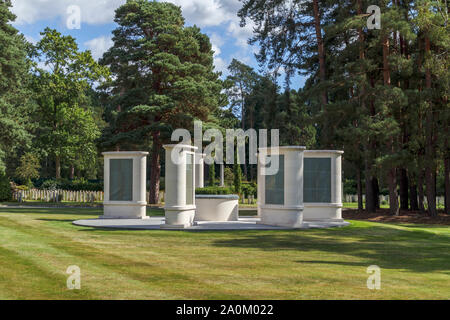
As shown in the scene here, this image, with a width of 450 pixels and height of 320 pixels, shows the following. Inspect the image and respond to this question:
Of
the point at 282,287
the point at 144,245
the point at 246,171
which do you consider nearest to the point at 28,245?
the point at 144,245

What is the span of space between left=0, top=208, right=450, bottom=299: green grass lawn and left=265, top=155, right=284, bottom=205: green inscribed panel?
89.8 inches

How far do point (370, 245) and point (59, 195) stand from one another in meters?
28.2

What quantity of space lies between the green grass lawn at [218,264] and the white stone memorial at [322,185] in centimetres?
334

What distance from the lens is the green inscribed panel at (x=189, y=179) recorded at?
1759 cm

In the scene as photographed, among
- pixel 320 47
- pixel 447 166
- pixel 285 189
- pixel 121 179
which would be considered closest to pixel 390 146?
pixel 447 166

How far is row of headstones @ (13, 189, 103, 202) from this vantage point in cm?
3575

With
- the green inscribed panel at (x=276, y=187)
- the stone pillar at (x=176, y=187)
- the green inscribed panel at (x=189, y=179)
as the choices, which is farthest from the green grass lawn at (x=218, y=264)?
the green inscribed panel at (x=189, y=179)

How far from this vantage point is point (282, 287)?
7.36 metres
